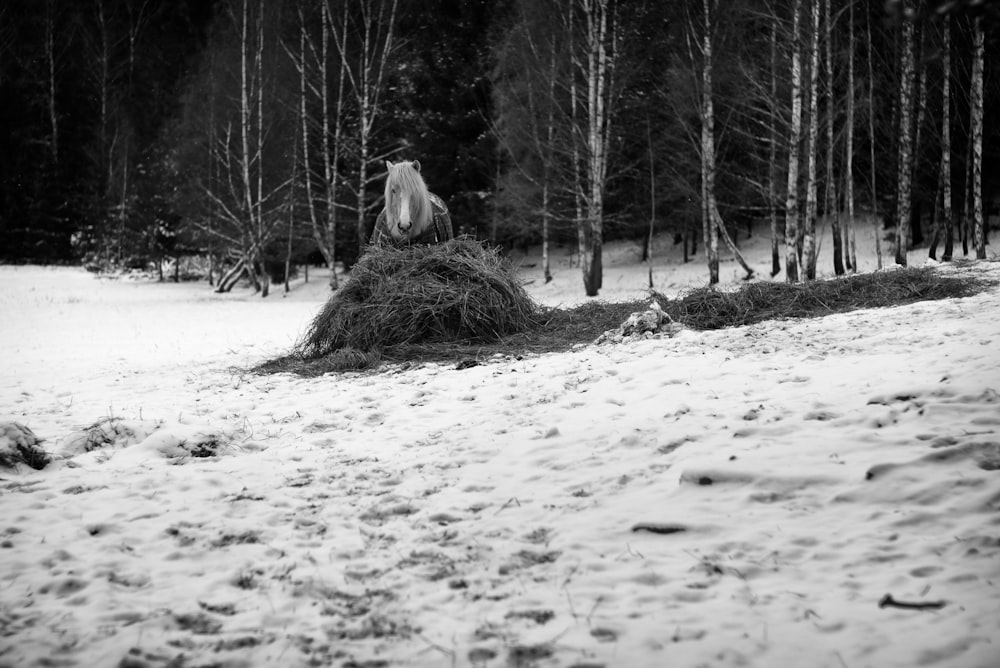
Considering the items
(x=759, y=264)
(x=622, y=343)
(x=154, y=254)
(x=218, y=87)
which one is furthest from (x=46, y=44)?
(x=622, y=343)

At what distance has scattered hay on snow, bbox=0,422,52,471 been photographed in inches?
127

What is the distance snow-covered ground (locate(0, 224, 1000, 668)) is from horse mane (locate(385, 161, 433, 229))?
3.17m

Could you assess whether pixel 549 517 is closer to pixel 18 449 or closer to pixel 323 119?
pixel 18 449

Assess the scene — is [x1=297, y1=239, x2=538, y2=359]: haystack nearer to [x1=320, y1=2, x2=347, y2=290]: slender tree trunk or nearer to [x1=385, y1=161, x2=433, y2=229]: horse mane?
[x1=385, y1=161, x2=433, y2=229]: horse mane

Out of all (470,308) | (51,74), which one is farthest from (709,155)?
(51,74)

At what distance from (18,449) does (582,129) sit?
15.9 m

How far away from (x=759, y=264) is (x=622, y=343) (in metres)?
15.7

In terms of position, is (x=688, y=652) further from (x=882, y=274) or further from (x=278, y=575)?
(x=882, y=274)

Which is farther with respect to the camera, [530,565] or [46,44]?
[46,44]

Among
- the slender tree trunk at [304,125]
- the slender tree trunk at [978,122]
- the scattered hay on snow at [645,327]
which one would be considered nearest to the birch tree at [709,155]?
the slender tree trunk at [978,122]

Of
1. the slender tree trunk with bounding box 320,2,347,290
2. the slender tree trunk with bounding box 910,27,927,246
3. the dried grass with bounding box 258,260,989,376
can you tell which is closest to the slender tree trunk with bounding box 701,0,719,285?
the slender tree trunk with bounding box 910,27,927,246

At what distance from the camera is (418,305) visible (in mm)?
6684

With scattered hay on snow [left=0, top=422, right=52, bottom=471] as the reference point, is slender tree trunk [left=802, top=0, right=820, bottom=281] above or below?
above

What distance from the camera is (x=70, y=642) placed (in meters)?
1.77
